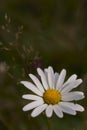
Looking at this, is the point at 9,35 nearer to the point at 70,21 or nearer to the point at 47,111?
the point at 70,21

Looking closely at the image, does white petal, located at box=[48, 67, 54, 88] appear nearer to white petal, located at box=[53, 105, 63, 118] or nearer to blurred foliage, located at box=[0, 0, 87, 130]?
white petal, located at box=[53, 105, 63, 118]

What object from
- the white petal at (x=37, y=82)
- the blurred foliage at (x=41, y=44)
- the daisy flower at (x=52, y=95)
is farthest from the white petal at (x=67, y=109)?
the blurred foliage at (x=41, y=44)

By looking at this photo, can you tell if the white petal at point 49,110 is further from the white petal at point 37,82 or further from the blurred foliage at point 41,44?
the blurred foliage at point 41,44

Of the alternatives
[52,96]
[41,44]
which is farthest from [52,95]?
[41,44]

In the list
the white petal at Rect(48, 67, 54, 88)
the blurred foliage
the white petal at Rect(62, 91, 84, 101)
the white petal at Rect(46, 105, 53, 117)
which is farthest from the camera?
the blurred foliage

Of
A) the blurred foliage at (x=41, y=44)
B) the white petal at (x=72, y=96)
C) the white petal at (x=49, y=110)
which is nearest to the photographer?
the white petal at (x=49, y=110)

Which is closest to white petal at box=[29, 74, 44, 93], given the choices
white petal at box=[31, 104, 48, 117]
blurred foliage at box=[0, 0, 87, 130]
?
white petal at box=[31, 104, 48, 117]

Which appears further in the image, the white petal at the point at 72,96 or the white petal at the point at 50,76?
the white petal at the point at 50,76
